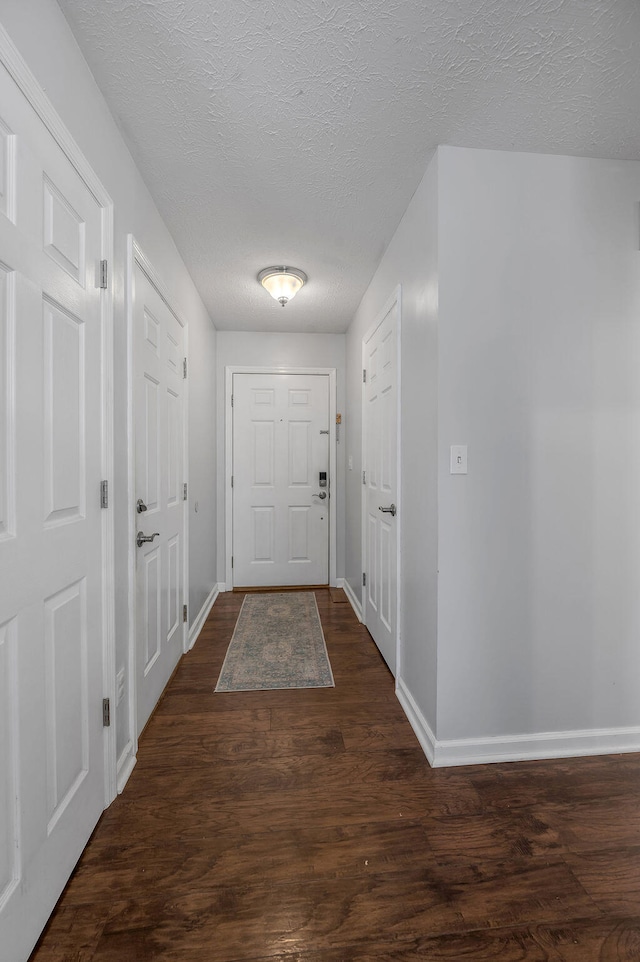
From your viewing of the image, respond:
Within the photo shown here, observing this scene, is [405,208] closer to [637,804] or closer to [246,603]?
[637,804]

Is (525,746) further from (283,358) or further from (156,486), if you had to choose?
(283,358)

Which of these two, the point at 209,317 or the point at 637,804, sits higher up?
the point at 209,317

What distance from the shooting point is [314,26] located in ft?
3.73

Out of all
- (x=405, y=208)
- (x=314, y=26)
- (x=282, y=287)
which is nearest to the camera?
(x=314, y=26)

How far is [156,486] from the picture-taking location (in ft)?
6.54

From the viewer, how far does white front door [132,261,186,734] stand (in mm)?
1763

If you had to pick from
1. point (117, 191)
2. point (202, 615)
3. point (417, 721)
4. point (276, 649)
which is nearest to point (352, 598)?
point (276, 649)

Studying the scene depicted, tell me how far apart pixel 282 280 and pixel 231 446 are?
5.24ft

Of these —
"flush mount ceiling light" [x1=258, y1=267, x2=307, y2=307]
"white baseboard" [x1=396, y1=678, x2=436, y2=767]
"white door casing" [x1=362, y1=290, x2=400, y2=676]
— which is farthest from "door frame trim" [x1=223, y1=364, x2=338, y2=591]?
"white baseboard" [x1=396, y1=678, x2=436, y2=767]

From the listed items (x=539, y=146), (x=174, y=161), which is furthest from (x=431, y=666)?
(x=174, y=161)

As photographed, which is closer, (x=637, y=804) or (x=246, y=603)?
(x=637, y=804)

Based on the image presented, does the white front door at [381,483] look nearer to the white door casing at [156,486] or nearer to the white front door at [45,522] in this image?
the white door casing at [156,486]

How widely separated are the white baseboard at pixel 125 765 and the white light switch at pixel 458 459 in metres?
1.62

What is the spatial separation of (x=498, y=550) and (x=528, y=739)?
770 millimetres
